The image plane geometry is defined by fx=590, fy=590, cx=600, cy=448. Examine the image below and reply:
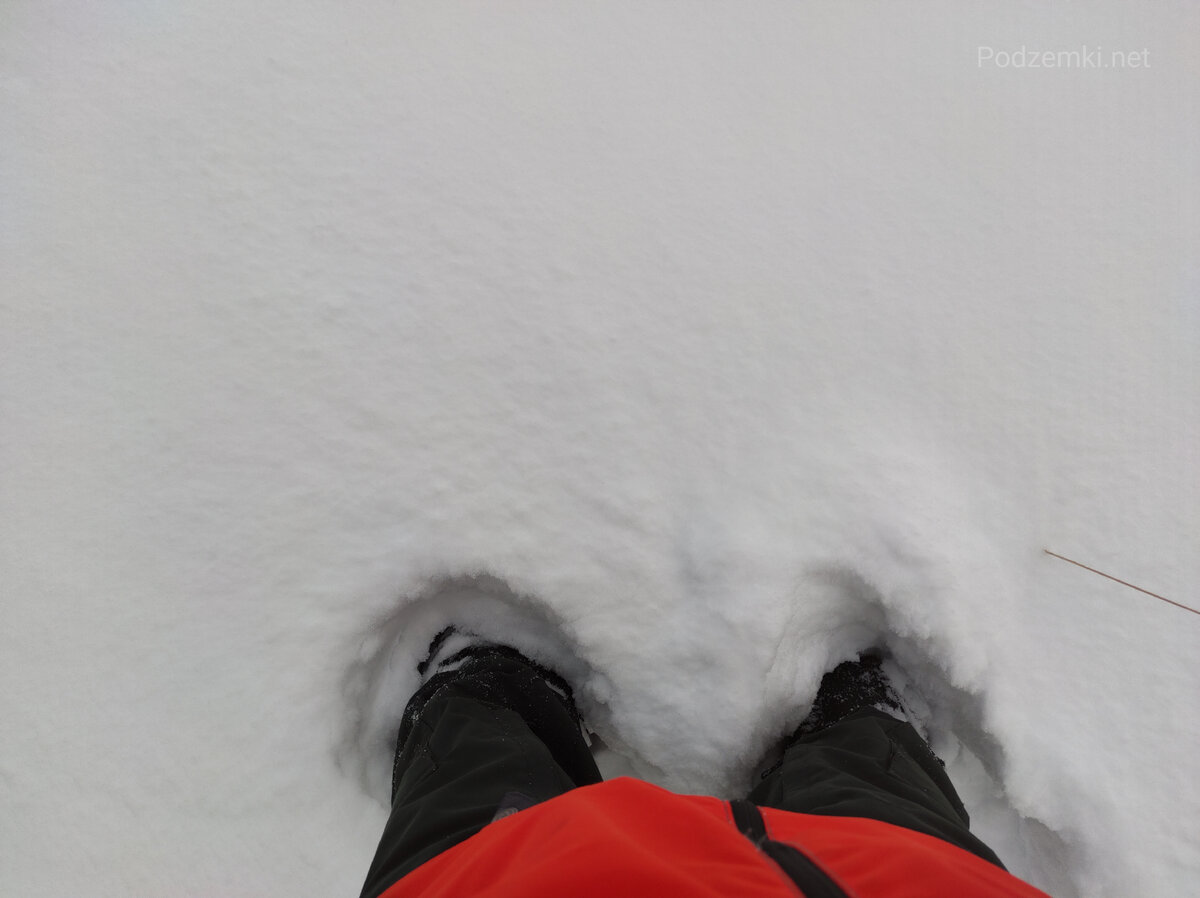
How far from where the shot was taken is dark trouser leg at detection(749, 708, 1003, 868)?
63cm

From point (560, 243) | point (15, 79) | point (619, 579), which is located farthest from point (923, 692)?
point (15, 79)

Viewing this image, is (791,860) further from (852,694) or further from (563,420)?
(563,420)

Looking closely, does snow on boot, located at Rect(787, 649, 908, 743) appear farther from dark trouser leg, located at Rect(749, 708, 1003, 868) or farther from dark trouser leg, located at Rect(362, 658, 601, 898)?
dark trouser leg, located at Rect(362, 658, 601, 898)

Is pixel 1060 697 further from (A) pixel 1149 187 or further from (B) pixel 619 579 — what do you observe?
(A) pixel 1149 187

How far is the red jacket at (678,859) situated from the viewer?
1.34 feet

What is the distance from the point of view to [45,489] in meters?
0.92

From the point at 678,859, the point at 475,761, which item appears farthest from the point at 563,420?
the point at 678,859

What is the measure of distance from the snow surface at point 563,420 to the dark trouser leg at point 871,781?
82 millimetres

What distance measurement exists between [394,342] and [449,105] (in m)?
0.48

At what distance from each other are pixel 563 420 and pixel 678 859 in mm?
608

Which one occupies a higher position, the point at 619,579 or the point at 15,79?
the point at 15,79

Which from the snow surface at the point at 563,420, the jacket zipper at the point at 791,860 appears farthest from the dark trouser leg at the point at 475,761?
the jacket zipper at the point at 791,860

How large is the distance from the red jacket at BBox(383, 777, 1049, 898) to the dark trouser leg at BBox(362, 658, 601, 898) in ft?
0.34

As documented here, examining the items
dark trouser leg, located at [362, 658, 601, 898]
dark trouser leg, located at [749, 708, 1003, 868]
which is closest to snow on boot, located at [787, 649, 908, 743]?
dark trouser leg, located at [749, 708, 1003, 868]
